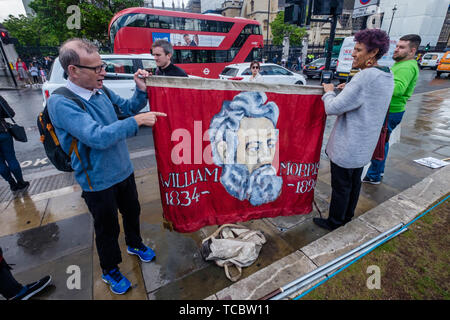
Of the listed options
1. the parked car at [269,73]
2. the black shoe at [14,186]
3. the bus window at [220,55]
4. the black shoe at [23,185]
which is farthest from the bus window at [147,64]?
the bus window at [220,55]

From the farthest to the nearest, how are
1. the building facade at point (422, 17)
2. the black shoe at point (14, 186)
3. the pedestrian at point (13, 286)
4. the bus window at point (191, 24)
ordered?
the building facade at point (422, 17) < the bus window at point (191, 24) < the black shoe at point (14, 186) < the pedestrian at point (13, 286)

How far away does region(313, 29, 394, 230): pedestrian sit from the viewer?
2.04 metres

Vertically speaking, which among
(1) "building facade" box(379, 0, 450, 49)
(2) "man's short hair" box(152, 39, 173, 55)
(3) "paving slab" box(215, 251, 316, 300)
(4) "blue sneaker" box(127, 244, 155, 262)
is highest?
(1) "building facade" box(379, 0, 450, 49)

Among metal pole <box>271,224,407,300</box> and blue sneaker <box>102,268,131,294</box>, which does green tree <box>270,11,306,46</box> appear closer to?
metal pole <box>271,224,407,300</box>

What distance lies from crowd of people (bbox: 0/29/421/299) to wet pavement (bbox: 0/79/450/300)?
0.53ft

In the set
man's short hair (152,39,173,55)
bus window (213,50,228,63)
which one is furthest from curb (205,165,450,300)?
bus window (213,50,228,63)

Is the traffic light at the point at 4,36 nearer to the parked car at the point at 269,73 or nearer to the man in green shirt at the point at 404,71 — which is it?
the parked car at the point at 269,73

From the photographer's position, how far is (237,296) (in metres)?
1.87

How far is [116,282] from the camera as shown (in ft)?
6.58

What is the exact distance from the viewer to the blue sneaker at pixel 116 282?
198 centimetres

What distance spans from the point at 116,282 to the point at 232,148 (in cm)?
160

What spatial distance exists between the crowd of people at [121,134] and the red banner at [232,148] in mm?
217
